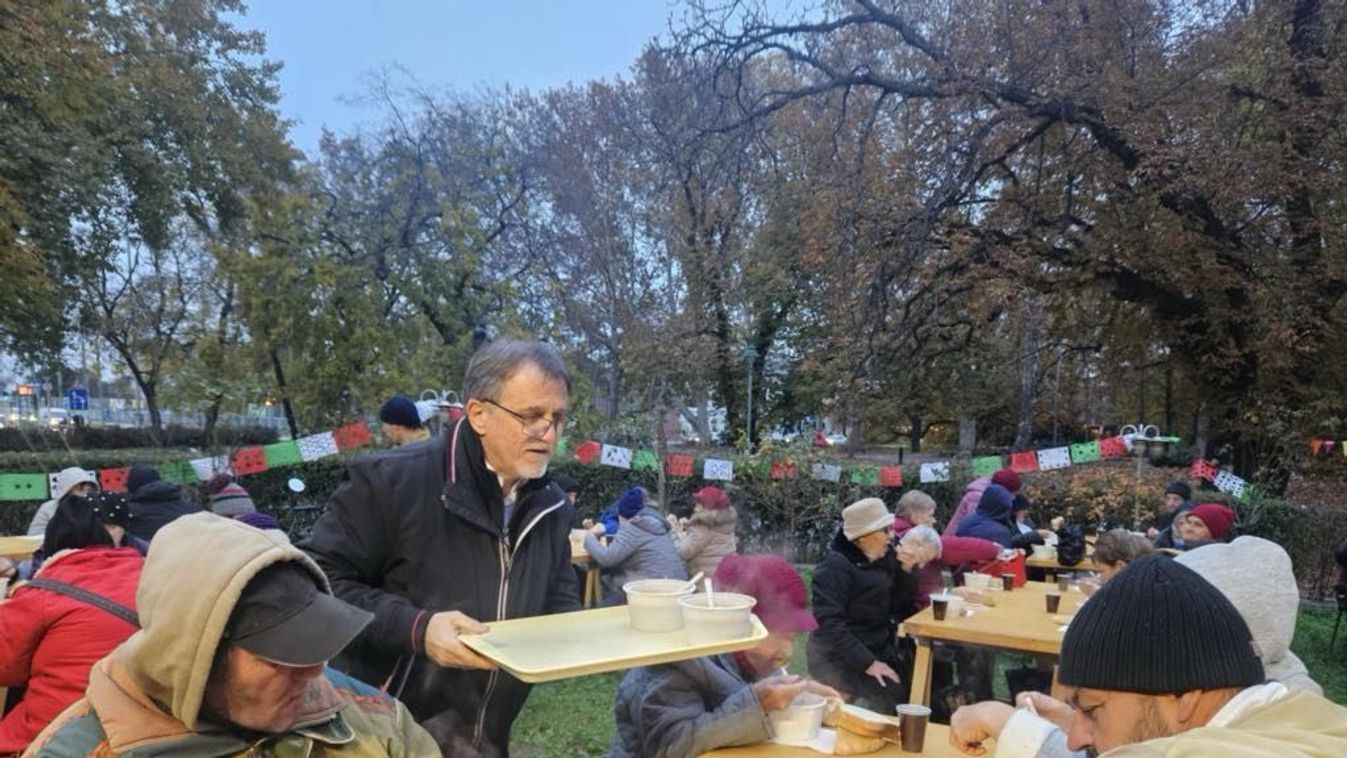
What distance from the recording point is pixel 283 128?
19344mm

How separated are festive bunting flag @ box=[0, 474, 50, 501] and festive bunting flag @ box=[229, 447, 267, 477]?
1.89 metres

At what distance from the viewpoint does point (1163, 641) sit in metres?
1.37

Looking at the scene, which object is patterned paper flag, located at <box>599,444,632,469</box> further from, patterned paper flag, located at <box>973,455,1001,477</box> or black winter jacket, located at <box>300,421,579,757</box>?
black winter jacket, located at <box>300,421,579,757</box>

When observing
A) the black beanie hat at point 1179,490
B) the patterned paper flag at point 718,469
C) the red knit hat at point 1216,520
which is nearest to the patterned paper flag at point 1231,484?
the black beanie hat at point 1179,490

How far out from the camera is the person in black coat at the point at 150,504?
503cm

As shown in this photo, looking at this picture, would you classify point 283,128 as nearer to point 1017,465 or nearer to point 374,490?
point 1017,465

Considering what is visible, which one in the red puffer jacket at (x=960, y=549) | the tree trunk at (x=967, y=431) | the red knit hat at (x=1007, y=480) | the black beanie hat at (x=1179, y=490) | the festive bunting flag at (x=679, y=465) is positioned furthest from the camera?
the tree trunk at (x=967, y=431)

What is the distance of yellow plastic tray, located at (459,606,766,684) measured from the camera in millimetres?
1480

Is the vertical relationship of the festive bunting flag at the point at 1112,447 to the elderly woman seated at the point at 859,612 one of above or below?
above

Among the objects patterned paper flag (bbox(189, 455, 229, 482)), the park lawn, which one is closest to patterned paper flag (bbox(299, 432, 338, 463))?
patterned paper flag (bbox(189, 455, 229, 482))

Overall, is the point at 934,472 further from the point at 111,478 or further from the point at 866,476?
the point at 111,478

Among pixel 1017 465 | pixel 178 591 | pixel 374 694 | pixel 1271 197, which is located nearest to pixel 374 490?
pixel 374 694

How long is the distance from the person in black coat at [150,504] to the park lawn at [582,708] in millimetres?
2471

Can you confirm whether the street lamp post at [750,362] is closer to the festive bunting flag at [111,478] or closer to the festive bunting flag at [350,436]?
the festive bunting flag at [350,436]
